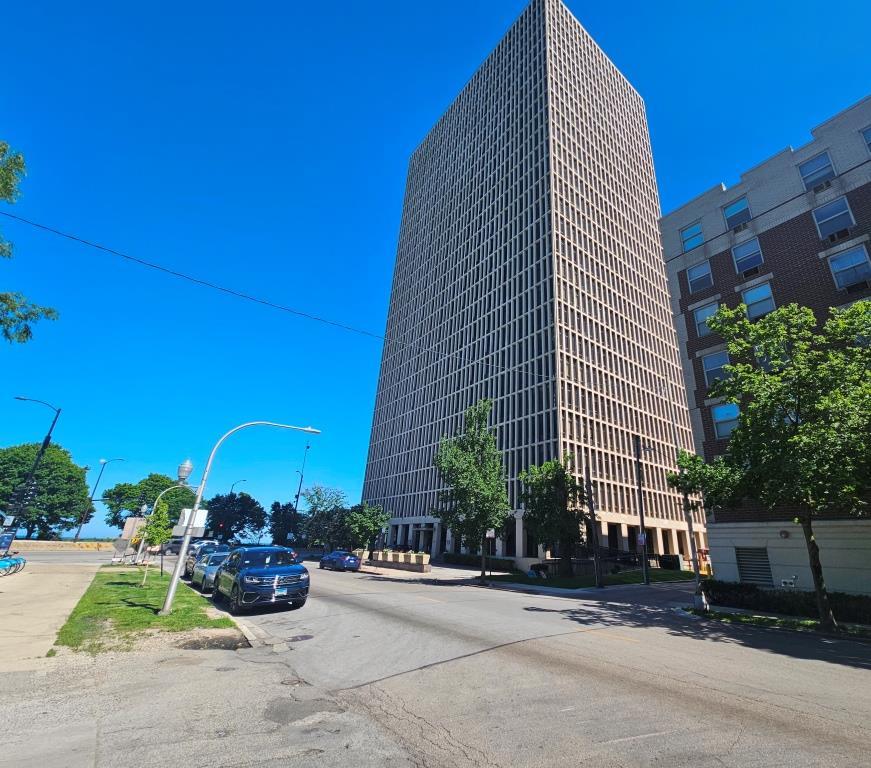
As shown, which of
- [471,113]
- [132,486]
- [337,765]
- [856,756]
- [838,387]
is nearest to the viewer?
[337,765]

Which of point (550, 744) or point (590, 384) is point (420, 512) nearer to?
point (590, 384)

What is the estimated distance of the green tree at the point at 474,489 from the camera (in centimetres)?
2855

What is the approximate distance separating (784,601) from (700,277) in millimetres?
17874

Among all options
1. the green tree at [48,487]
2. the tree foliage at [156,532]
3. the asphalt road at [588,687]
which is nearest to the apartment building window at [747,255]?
the asphalt road at [588,687]

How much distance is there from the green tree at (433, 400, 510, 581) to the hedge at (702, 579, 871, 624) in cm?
1272

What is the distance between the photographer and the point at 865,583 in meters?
16.7

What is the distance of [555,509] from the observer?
29.5 m

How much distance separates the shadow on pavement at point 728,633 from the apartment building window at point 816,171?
22.0 meters

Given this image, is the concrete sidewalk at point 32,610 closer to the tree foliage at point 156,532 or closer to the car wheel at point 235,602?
the tree foliage at point 156,532

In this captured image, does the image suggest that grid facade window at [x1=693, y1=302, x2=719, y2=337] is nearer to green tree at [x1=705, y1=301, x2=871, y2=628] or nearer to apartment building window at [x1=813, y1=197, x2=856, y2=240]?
apartment building window at [x1=813, y1=197, x2=856, y2=240]

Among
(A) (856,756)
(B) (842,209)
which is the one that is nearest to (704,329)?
(B) (842,209)

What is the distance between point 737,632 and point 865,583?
29.0 feet

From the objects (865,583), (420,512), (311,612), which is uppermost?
(420,512)

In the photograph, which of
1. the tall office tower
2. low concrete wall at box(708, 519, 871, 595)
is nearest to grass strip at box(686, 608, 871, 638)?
low concrete wall at box(708, 519, 871, 595)
